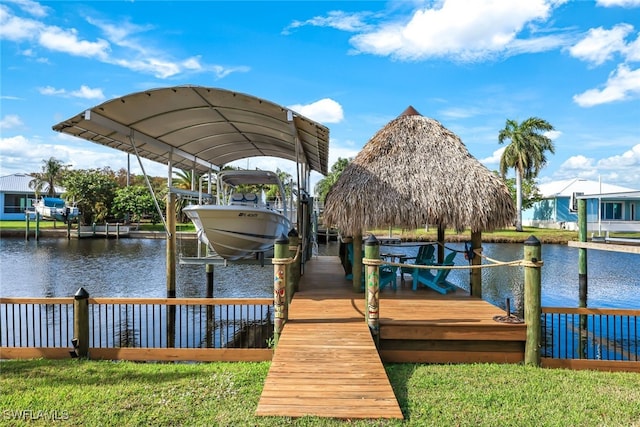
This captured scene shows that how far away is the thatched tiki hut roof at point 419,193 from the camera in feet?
25.9

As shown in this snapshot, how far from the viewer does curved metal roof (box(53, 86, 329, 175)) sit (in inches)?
309

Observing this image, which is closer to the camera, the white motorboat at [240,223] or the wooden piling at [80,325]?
the wooden piling at [80,325]

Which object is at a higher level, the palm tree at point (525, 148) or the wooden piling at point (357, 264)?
the palm tree at point (525, 148)

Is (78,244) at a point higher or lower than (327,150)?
lower

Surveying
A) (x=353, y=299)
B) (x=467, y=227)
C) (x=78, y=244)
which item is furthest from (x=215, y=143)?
(x=78, y=244)

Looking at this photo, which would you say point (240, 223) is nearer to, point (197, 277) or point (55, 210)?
point (197, 277)

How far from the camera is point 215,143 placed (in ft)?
38.5

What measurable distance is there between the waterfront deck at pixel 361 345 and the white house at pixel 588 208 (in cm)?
2986

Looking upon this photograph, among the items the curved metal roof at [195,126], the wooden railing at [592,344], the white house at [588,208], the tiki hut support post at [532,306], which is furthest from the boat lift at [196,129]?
the white house at [588,208]

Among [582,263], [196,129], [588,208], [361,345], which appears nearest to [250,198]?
[196,129]

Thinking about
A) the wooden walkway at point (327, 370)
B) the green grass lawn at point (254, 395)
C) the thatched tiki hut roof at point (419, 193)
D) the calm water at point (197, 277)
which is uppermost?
the thatched tiki hut roof at point (419, 193)

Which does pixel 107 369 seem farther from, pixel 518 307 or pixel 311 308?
pixel 518 307

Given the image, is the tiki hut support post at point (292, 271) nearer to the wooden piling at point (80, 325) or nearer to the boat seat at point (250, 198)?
the boat seat at point (250, 198)

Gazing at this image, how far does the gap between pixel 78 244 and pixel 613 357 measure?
109ft
